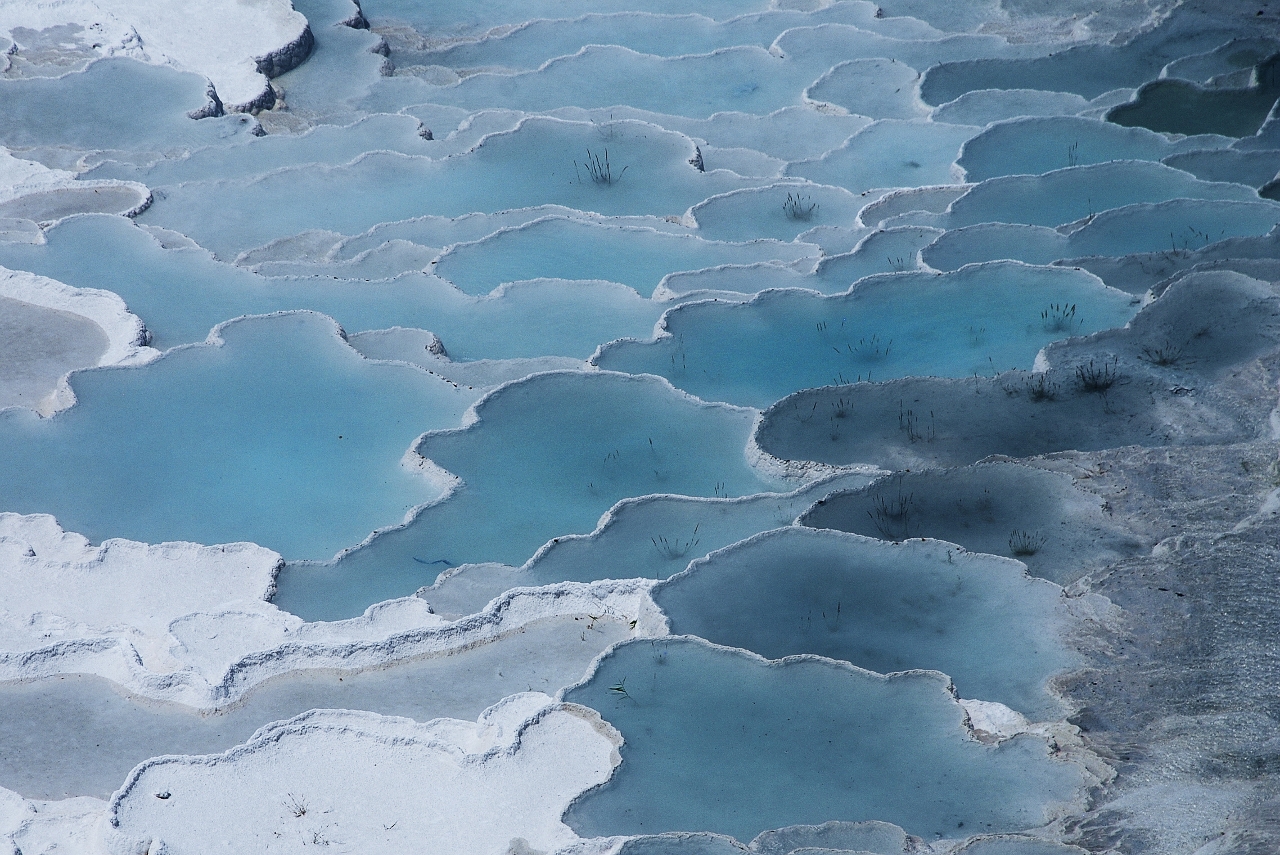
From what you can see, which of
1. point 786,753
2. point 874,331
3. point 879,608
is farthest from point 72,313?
point 786,753

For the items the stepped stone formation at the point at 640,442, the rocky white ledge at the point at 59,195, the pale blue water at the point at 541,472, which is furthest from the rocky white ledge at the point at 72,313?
the pale blue water at the point at 541,472

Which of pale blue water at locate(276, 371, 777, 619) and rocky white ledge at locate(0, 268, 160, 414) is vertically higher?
pale blue water at locate(276, 371, 777, 619)

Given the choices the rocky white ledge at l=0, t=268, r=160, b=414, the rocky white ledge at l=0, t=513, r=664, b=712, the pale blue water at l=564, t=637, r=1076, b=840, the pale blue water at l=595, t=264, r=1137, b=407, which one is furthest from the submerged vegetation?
the pale blue water at l=564, t=637, r=1076, b=840

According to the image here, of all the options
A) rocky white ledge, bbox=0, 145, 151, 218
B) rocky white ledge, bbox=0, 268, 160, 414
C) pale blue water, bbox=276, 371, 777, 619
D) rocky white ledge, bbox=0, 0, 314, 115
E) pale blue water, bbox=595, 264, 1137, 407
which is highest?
pale blue water, bbox=595, 264, 1137, 407

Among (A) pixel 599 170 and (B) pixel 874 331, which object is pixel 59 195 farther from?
(B) pixel 874 331

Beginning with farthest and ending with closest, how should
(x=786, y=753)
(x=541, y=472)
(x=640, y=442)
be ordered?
(x=640, y=442)
(x=541, y=472)
(x=786, y=753)

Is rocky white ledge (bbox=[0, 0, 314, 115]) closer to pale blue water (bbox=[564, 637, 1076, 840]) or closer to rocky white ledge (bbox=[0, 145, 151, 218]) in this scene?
rocky white ledge (bbox=[0, 145, 151, 218])
